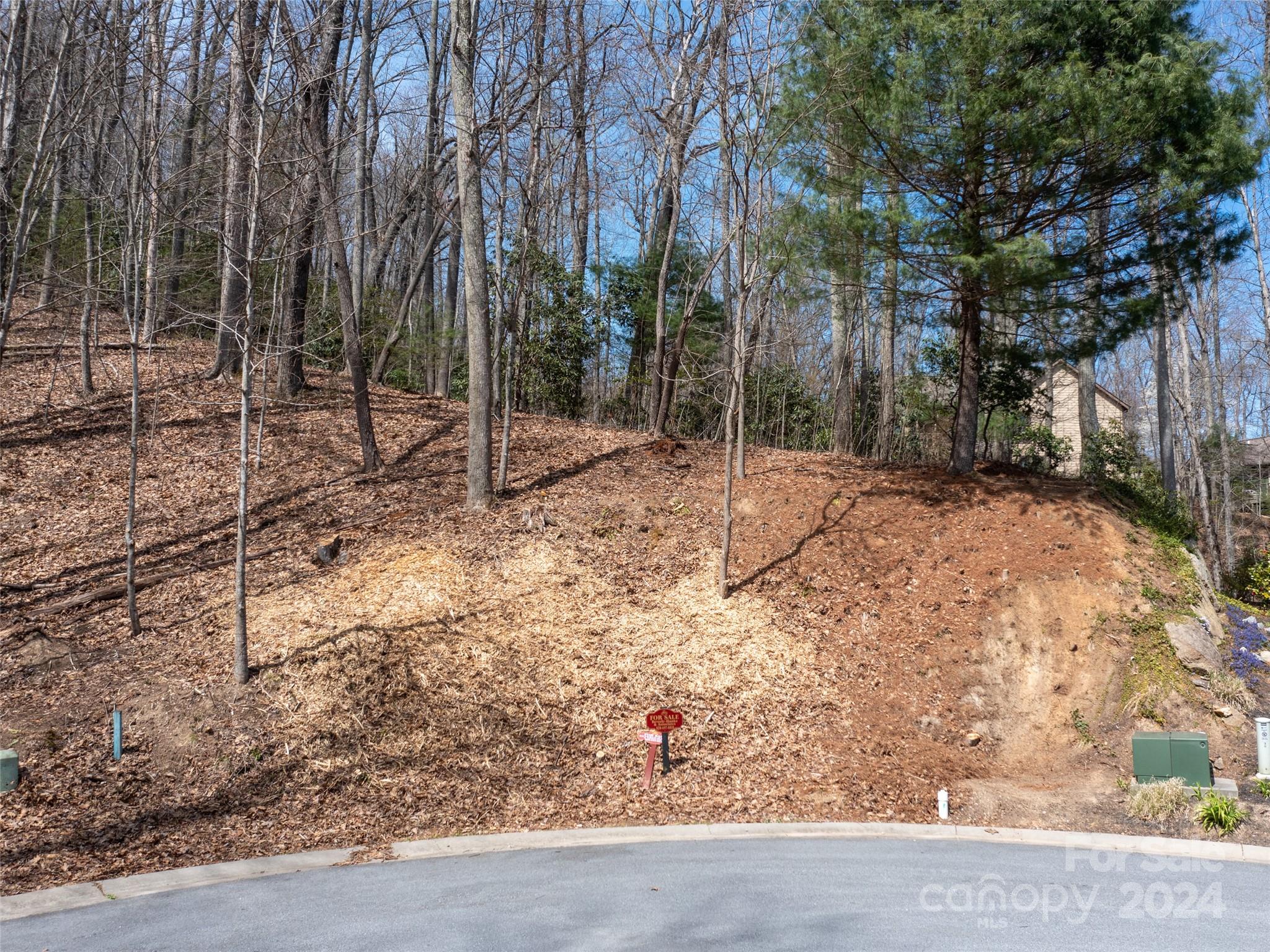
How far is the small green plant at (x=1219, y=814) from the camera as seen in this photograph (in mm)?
8055

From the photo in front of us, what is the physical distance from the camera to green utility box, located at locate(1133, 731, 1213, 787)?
8.51 metres

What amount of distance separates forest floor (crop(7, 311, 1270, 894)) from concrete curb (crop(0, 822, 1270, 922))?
0.21 metres

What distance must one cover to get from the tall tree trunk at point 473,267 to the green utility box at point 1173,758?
8767 mm

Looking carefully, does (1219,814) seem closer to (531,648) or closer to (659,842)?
(659,842)

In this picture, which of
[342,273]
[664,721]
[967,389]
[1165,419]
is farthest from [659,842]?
[1165,419]

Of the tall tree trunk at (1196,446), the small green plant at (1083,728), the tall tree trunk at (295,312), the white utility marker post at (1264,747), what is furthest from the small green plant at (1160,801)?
the tall tree trunk at (295,312)

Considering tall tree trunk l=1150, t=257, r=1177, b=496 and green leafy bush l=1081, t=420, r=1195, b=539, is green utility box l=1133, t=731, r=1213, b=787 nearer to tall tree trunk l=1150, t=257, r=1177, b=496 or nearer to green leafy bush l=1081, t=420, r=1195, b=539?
green leafy bush l=1081, t=420, r=1195, b=539

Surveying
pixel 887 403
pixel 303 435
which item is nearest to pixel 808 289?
pixel 887 403

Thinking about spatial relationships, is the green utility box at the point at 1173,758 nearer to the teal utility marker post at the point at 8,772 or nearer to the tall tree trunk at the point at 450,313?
the teal utility marker post at the point at 8,772

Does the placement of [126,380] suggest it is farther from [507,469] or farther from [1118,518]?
[1118,518]

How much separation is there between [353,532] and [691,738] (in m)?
5.80

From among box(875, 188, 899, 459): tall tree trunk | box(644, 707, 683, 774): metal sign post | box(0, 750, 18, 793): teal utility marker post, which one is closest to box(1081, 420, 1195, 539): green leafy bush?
→ box(875, 188, 899, 459): tall tree trunk

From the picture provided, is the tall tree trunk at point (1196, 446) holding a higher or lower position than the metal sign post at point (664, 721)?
higher

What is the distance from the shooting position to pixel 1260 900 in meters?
6.71
